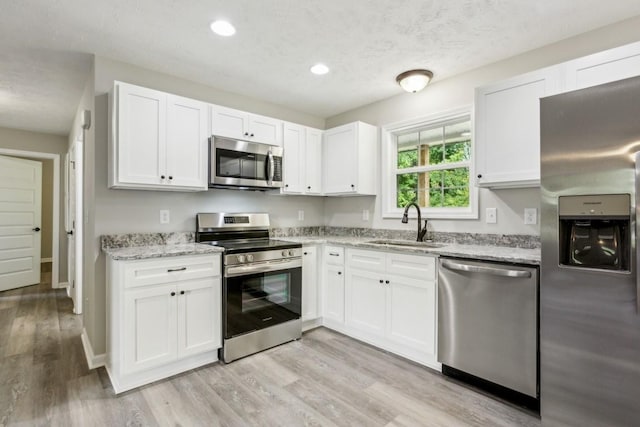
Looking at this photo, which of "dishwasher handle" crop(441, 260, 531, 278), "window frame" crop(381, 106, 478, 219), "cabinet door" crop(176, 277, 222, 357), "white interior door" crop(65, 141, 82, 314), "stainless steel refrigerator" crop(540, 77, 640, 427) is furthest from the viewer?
Answer: "white interior door" crop(65, 141, 82, 314)

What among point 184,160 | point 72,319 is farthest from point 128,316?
point 72,319

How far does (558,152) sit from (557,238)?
46cm

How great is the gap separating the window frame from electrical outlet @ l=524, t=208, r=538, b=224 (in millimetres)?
386

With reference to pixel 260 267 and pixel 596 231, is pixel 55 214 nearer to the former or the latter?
pixel 260 267

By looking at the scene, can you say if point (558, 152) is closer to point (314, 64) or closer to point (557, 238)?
point (557, 238)

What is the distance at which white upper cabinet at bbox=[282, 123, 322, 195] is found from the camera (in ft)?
11.3

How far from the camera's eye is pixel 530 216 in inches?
96.7

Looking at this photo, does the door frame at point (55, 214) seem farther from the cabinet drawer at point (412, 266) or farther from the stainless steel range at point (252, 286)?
the cabinet drawer at point (412, 266)

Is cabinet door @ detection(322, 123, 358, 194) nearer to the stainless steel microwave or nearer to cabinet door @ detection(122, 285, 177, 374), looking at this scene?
the stainless steel microwave

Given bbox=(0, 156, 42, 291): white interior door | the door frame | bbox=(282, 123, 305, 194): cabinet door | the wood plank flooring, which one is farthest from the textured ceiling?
the wood plank flooring

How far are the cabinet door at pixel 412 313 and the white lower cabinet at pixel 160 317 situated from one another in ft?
4.71

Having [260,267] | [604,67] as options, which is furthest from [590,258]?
[260,267]

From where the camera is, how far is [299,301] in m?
3.08

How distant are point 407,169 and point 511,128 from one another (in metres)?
1.25
